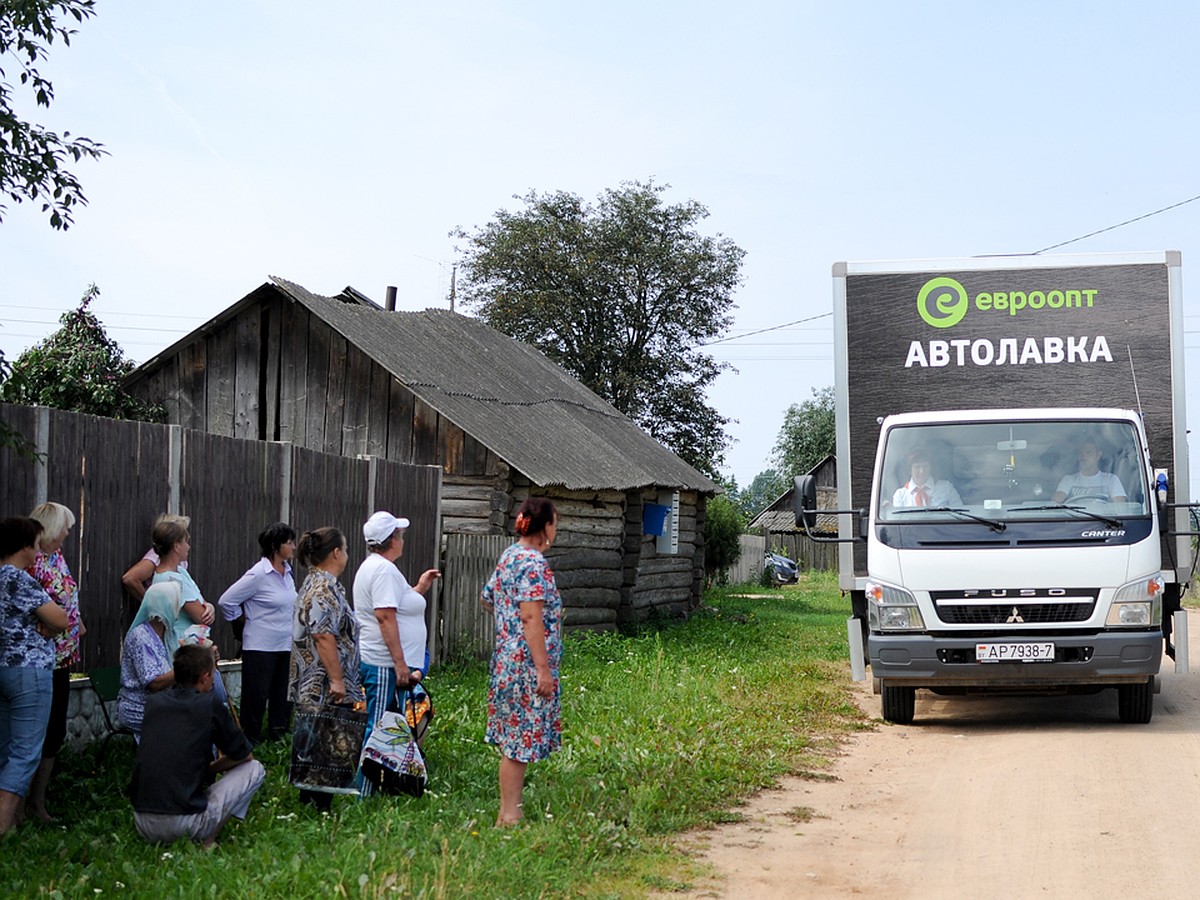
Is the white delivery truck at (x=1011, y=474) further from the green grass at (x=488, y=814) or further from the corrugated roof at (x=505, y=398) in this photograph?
the corrugated roof at (x=505, y=398)

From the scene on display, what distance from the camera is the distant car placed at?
42.2 m

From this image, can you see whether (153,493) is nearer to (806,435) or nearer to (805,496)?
(805,496)

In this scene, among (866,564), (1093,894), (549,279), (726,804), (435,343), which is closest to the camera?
(1093,894)

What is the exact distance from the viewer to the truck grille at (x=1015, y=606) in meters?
9.89

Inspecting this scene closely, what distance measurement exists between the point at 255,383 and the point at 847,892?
1331cm

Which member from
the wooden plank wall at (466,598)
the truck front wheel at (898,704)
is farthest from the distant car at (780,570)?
the truck front wheel at (898,704)

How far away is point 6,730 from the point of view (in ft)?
20.7

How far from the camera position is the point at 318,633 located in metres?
6.87

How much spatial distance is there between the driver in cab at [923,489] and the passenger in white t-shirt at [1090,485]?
2.56 ft

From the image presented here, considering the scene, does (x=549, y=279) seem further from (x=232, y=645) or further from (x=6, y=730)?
(x=6, y=730)

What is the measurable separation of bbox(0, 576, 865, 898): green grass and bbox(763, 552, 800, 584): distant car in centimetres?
3022

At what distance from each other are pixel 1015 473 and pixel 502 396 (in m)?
9.44

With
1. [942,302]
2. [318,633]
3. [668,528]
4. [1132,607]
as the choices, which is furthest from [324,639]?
[668,528]

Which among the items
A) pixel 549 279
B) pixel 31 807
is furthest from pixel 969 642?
pixel 549 279
